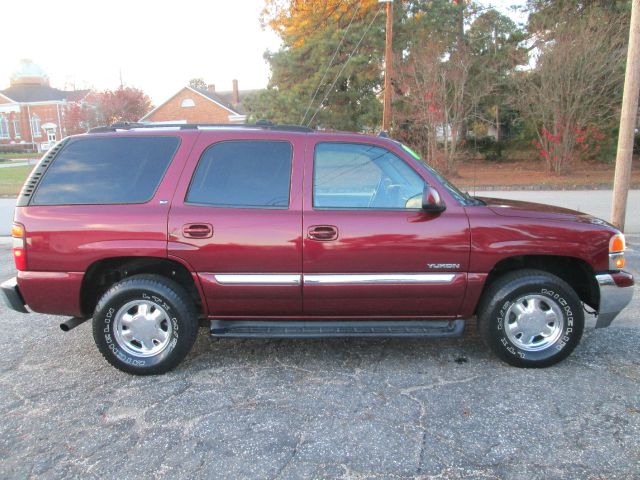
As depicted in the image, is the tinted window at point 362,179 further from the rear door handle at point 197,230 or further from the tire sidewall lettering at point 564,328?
the tire sidewall lettering at point 564,328

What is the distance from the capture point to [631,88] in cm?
801

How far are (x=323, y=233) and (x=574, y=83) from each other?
17142mm

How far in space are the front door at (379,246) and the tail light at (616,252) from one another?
111 centimetres

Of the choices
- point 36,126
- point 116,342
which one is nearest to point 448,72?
point 116,342

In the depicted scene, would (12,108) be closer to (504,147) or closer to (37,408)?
(504,147)

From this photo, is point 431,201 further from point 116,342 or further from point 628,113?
point 628,113

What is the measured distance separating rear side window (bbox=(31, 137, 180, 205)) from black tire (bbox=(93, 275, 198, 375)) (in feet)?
2.18

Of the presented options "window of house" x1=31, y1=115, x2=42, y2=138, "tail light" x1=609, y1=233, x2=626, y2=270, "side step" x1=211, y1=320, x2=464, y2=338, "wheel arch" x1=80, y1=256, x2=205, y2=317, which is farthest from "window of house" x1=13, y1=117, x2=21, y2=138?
"tail light" x1=609, y1=233, x2=626, y2=270

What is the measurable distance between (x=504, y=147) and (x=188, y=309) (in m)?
26.4

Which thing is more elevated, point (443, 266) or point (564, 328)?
point (443, 266)

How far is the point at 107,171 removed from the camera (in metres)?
3.70

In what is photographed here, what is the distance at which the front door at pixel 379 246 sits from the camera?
3533 millimetres

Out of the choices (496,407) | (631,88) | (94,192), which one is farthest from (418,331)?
(631,88)

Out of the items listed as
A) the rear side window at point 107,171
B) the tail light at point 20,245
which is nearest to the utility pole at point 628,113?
the rear side window at point 107,171
